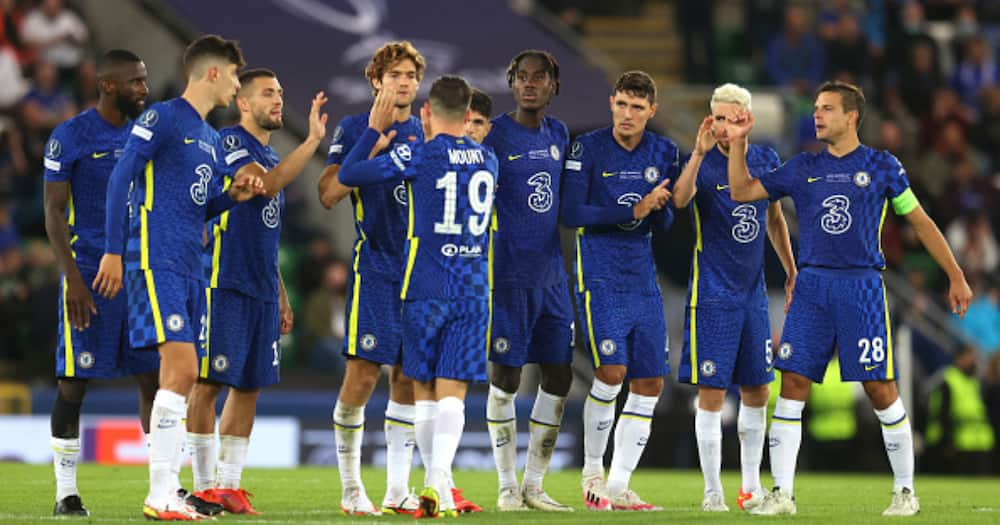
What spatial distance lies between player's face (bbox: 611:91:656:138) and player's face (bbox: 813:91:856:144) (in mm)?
1116

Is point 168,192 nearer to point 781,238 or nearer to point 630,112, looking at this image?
point 630,112

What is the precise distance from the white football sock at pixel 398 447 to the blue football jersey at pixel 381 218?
0.81 meters

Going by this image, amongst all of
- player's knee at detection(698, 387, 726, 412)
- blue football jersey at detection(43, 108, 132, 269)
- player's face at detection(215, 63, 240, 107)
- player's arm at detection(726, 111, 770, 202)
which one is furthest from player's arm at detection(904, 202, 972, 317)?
blue football jersey at detection(43, 108, 132, 269)

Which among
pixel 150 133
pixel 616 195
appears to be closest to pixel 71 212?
pixel 150 133

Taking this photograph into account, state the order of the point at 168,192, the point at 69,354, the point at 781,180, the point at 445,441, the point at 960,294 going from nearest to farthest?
1. the point at 168,192
2. the point at 445,441
3. the point at 69,354
4. the point at 960,294
5. the point at 781,180

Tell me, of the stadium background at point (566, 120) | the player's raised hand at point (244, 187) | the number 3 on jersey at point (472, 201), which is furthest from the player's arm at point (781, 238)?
the stadium background at point (566, 120)

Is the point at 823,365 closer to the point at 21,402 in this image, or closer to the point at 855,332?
the point at 855,332

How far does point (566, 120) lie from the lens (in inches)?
773

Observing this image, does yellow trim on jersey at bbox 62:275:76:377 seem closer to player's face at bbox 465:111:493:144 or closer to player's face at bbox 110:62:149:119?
player's face at bbox 110:62:149:119

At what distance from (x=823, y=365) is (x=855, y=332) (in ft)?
0.91

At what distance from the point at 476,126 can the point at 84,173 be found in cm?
248

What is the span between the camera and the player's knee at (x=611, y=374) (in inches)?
422

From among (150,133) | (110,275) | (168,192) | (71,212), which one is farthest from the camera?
(71,212)

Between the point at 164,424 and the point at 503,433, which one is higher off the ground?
the point at 164,424
